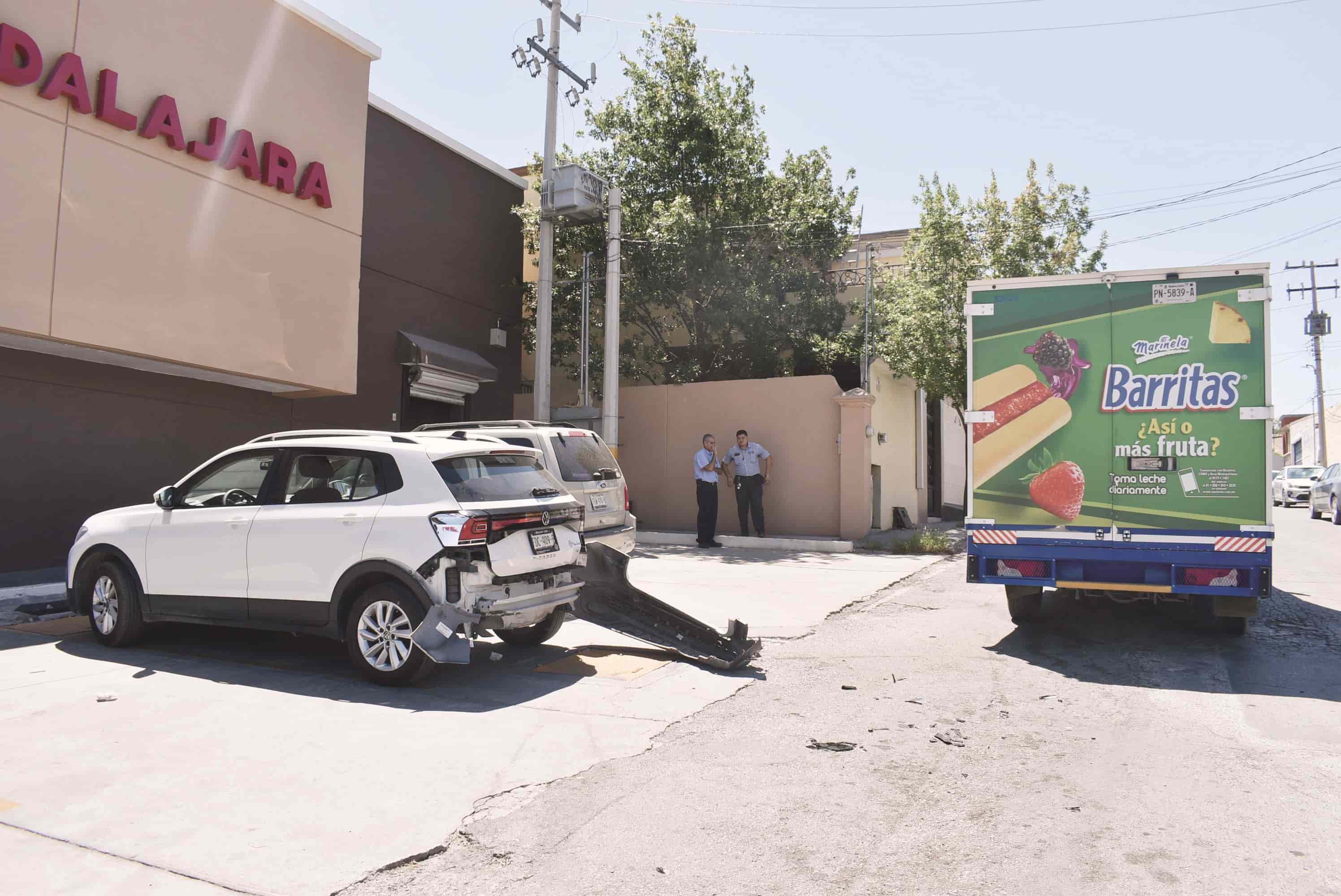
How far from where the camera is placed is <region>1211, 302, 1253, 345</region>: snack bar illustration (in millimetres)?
7133

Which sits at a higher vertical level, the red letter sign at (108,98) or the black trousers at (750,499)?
the red letter sign at (108,98)

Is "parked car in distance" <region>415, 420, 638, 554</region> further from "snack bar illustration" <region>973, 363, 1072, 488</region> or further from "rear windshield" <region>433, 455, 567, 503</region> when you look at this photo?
"snack bar illustration" <region>973, 363, 1072, 488</region>

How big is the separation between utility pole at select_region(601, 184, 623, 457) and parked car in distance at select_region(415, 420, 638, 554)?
20.8ft

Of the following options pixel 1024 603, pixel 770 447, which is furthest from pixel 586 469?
pixel 770 447

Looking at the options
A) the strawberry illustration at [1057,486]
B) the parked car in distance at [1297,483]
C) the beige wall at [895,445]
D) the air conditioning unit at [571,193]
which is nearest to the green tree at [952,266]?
the beige wall at [895,445]

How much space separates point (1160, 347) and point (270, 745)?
7.09 meters

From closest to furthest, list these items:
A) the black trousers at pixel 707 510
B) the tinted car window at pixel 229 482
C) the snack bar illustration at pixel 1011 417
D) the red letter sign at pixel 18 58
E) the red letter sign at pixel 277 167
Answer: the tinted car window at pixel 229 482
the snack bar illustration at pixel 1011 417
the red letter sign at pixel 18 58
the red letter sign at pixel 277 167
the black trousers at pixel 707 510

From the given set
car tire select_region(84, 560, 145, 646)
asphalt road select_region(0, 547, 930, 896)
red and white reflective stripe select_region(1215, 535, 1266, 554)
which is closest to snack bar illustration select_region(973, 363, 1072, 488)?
red and white reflective stripe select_region(1215, 535, 1266, 554)

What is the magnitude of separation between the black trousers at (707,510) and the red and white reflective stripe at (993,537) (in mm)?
8176

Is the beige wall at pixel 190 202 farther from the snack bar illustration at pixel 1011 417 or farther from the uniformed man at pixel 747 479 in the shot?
the snack bar illustration at pixel 1011 417

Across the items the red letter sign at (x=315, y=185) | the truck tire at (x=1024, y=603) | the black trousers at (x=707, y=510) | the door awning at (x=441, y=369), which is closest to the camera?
the truck tire at (x=1024, y=603)

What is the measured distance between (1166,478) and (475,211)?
Answer: 15107mm

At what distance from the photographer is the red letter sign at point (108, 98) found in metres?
10.7

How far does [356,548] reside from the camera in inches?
239
